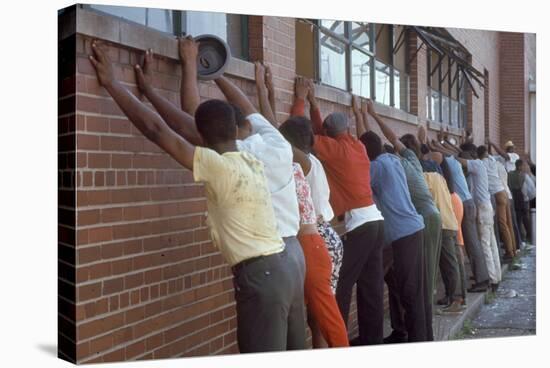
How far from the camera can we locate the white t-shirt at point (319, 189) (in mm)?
5574

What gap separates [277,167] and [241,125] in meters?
0.35

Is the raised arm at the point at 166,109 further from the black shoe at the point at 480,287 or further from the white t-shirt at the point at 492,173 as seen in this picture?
the black shoe at the point at 480,287

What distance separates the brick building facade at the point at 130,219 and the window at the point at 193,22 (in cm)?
4

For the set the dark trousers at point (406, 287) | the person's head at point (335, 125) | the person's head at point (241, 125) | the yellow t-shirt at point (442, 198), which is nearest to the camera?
the person's head at point (241, 125)

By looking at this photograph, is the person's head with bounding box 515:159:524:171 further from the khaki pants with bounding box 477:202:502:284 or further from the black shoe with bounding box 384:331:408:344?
the black shoe with bounding box 384:331:408:344

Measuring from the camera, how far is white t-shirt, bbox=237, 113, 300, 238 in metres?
5.09

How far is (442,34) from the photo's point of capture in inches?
273

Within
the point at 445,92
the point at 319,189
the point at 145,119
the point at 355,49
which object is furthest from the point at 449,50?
the point at 145,119

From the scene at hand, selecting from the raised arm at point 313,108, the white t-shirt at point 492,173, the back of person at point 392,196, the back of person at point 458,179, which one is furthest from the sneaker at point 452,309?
the raised arm at point 313,108

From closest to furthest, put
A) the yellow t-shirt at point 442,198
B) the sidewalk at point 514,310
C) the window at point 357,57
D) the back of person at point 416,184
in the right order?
the window at point 357,57
the back of person at point 416,184
the yellow t-shirt at point 442,198
the sidewalk at point 514,310

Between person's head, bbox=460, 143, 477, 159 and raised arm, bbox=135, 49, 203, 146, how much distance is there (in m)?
3.18

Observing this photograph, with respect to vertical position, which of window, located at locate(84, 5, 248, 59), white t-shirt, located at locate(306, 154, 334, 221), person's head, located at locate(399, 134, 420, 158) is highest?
window, located at locate(84, 5, 248, 59)

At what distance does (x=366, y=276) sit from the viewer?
5969 mm

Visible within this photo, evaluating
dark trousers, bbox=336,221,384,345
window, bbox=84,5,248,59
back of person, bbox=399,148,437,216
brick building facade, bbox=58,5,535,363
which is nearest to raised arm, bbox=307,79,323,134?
brick building facade, bbox=58,5,535,363
